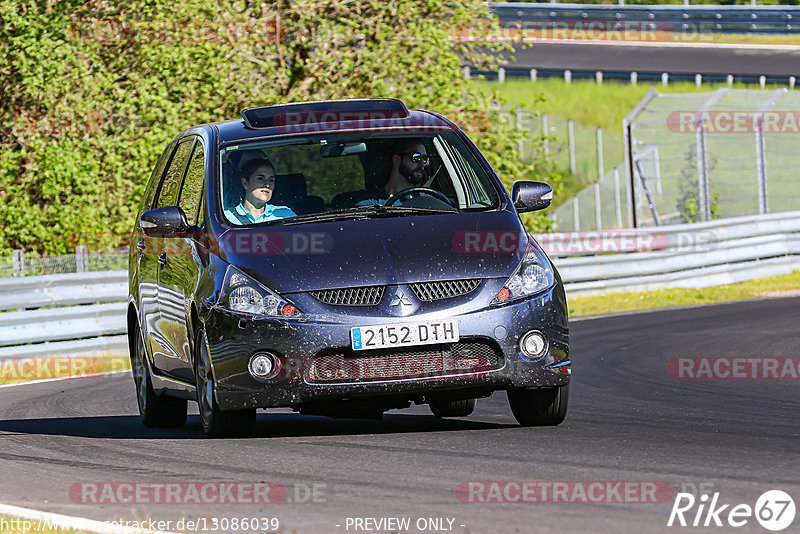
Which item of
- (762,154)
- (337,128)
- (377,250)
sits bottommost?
(762,154)

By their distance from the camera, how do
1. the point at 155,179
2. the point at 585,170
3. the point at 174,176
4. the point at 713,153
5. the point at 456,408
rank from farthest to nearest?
the point at 585,170, the point at 713,153, the point at 155,179, the point at 174,176, the point at 456,408

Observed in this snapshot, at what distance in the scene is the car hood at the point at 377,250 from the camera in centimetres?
789

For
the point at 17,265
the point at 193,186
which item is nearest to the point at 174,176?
the point at 193,186

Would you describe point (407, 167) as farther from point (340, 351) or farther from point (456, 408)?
point (340, 351)

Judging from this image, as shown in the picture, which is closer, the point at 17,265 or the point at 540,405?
the point at 540,405

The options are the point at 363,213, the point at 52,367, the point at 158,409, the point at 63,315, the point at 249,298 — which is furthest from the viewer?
the point at 63,315

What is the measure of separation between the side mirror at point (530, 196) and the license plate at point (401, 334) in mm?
1311

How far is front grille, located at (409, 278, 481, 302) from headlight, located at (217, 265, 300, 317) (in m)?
0.62

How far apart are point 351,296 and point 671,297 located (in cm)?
1392

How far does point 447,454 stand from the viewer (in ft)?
24.1

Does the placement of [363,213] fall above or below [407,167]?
below

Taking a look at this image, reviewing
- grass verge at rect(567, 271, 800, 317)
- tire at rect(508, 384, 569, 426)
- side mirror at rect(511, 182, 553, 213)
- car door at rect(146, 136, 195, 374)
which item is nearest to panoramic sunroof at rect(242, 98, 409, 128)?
car door at rect(146, 136, 195, 374)

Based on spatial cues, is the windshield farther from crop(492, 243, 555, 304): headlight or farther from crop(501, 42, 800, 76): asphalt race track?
crop(501, 42, 800, 76): asphalt race track

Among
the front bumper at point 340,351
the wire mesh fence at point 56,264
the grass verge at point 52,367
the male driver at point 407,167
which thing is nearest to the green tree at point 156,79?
the wire mesh fence at point 56,264
